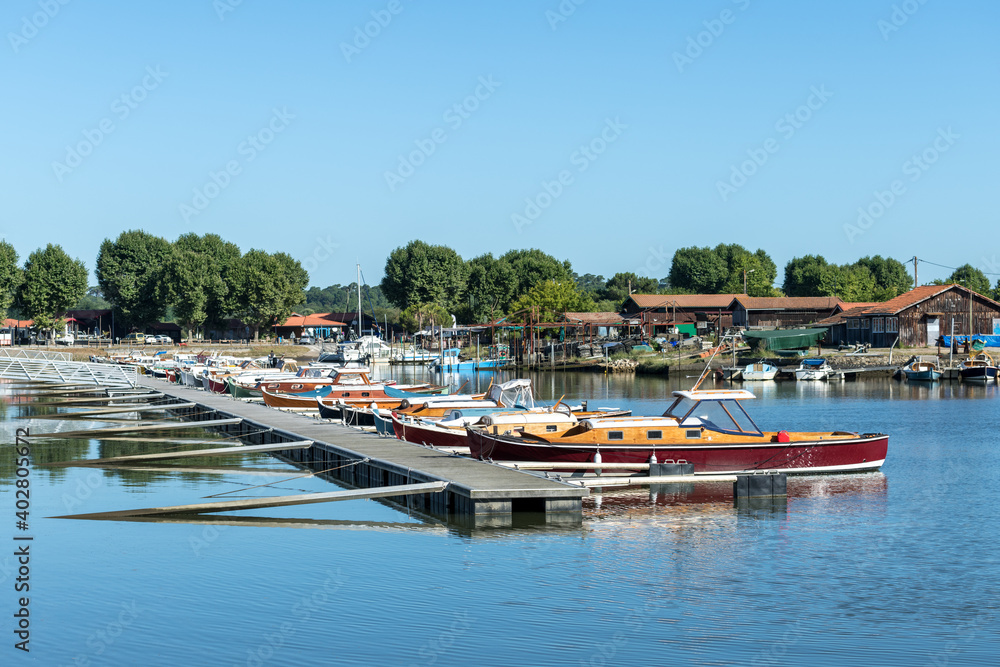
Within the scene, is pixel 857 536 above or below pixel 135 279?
below

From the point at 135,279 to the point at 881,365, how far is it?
329 ft

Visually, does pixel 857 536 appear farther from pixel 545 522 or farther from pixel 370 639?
pixel 370 639

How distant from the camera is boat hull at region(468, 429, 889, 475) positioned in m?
27.8

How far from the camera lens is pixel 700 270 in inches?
6988

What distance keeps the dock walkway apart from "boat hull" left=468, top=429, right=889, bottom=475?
3.46 ft

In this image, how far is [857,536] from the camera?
22.8 meters

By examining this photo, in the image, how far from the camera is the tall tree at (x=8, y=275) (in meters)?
114

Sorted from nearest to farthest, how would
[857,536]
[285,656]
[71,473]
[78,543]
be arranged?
[285,656]
[78,543]
[857,536]
[71,473]

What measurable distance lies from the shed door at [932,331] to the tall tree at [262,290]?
278ft

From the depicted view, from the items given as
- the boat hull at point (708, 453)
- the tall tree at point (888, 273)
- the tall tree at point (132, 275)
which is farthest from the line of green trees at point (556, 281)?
the boat hull at point (708, 453)

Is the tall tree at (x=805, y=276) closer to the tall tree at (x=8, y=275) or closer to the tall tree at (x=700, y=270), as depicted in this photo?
the tall tree at (x=700, y=270)

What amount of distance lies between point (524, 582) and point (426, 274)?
439 feet

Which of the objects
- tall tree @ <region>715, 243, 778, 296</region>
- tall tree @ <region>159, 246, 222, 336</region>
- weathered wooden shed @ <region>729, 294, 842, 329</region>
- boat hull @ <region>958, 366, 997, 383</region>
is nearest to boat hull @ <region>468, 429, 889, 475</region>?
boat hull @ <region>958, 366, 997, 383</region>

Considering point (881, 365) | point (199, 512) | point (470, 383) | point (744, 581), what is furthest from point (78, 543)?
point (881, 365)
